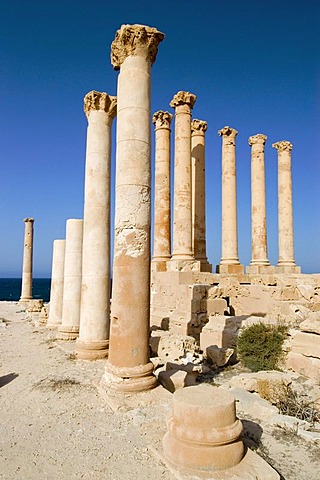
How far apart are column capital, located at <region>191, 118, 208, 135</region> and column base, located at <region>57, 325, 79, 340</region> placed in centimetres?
1384

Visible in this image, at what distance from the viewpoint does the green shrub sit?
11.0 metres

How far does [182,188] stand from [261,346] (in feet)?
31.9

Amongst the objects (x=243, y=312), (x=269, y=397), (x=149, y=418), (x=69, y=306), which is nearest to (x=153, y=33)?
(x=149, y=418)

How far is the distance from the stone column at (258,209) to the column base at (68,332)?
12538 mm

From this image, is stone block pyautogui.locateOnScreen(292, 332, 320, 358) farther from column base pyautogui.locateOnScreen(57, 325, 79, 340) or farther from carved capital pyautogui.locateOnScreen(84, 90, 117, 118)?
carved capital pyautogui.locateOnScreen(84, 90, 117, 118)


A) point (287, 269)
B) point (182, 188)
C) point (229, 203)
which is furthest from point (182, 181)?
point (287, 269)

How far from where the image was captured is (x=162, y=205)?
2014 cm

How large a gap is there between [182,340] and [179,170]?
32.4 feet

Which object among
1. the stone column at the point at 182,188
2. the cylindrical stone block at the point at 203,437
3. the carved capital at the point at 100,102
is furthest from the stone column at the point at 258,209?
the cylindrical stone block at the point at 203,437

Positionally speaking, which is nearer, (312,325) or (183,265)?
(312,325)

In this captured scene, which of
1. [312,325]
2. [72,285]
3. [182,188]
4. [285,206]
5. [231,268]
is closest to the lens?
[312,325]

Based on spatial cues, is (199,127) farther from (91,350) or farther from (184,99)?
(91,350)

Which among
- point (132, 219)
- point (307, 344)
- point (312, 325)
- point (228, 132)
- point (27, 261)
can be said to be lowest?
point (307, 344)

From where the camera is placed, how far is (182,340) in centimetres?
1199
